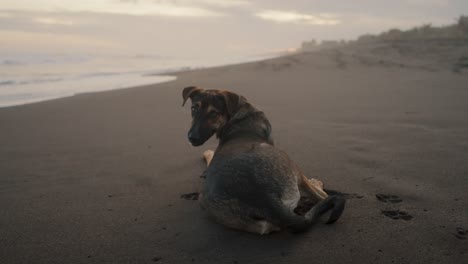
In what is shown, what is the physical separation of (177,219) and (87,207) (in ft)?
3.30

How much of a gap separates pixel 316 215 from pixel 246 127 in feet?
5.42

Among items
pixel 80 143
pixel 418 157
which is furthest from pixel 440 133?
pixel 80 143

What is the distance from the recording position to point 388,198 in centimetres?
393

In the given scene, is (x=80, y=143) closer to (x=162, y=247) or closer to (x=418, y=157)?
(x=162, y=247)

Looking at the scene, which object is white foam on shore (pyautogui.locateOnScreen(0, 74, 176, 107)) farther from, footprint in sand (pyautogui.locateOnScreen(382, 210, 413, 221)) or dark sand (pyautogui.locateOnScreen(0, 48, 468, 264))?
footprint in sand (pyautogui.locateOnScreen(382, 210, 413, 221))

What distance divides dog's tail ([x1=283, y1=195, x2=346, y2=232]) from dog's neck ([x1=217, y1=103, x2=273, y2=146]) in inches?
51.6

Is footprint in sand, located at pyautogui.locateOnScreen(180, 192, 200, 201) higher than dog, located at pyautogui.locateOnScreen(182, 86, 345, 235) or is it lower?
lower

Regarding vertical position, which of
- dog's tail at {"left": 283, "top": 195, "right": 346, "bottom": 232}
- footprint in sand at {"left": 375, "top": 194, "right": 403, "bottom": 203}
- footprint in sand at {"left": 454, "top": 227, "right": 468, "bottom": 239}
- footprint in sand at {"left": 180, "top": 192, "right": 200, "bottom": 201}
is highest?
dog's tail at {"left": 283, "top": 195, "right": 346, "bottom": 232}

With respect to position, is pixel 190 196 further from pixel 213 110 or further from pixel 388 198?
pixel 388 198

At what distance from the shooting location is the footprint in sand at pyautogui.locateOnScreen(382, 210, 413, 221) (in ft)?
11.5

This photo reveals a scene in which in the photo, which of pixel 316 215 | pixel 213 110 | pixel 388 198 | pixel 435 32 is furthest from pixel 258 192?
pixel 435 32

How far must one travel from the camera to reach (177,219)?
3.80 meters

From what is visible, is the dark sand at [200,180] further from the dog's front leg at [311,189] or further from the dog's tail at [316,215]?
the dog's front leg at [311,189]

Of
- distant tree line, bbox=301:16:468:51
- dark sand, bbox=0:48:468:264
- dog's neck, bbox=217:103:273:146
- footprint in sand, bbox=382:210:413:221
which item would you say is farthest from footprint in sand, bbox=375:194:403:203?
distant tree line, bbox=301:16:468:51
